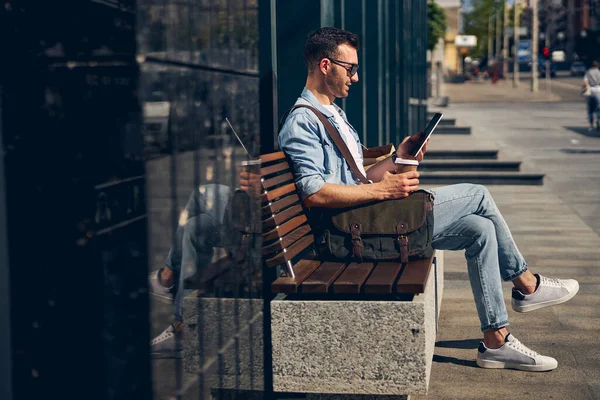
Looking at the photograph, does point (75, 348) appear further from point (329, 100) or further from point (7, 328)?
point (329, 100)

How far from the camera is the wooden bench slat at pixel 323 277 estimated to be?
3.60 meters

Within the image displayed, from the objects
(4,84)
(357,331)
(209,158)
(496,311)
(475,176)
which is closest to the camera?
(4,84)

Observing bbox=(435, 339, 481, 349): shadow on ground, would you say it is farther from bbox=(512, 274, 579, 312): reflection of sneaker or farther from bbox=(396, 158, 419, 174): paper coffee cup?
bbox=(396, 158, 419, 174): paper coffee cup

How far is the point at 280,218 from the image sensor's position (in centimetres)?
369

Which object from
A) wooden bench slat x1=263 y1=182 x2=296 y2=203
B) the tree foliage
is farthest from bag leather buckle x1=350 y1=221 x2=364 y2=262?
the tree foliage

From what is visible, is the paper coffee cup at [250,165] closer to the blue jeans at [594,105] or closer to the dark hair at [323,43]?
the dark hair at [323,43]

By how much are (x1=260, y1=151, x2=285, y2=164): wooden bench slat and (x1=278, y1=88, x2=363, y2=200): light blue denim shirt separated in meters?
0.08

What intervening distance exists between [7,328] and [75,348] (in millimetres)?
155

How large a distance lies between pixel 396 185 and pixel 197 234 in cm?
163

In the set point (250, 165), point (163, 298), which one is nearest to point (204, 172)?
point (163, 298)

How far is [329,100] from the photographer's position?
430 centimetres

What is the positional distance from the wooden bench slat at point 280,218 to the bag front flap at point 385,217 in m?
0.17

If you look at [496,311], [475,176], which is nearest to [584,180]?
[475,176]

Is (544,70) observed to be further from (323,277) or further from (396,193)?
(323,277)
